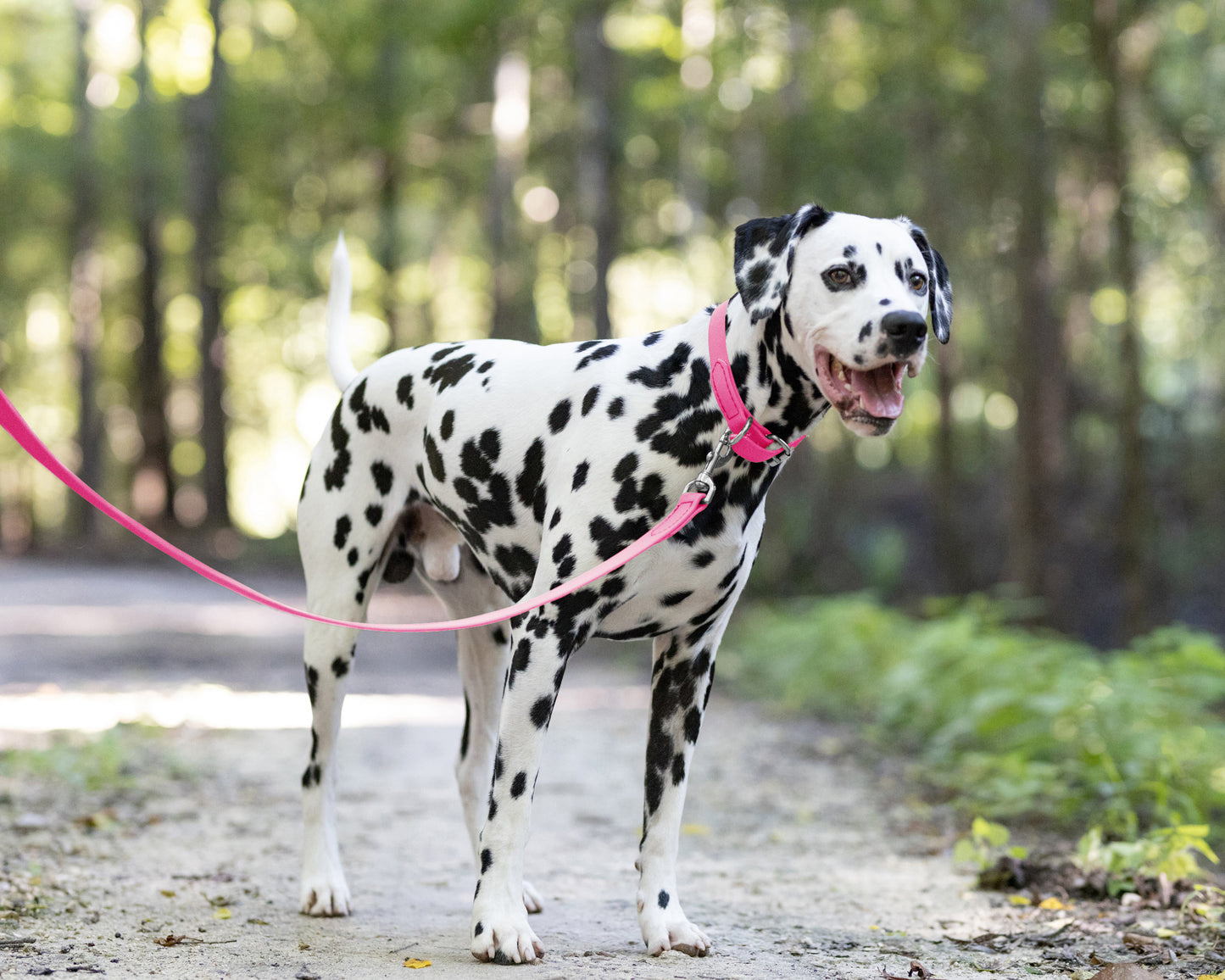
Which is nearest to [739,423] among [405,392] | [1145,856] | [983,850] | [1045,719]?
[405,392]

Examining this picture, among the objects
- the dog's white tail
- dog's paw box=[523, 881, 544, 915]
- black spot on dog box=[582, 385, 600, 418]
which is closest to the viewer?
black spot on dog box=[582, 385, 600, 418]

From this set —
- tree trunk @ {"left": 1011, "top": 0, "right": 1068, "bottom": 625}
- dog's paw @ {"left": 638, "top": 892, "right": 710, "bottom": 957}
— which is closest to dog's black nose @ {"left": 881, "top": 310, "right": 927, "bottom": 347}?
dog's paw @ {"left": 638, "top": 892, "right": 710, "bottom": 957}

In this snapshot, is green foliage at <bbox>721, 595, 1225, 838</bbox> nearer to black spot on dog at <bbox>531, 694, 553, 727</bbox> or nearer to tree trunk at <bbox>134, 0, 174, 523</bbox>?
black spot on dog at <bbox>531, 694, 553, 727</bbox>

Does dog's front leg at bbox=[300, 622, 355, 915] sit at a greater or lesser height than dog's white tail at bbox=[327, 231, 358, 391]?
lesser

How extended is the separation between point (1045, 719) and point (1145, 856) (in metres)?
2.34

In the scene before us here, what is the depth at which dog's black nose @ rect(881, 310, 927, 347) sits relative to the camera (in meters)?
3.46

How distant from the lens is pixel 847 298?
363cm

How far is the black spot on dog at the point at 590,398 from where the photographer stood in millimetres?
4137

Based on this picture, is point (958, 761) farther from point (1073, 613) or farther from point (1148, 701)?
point (1073, 613)

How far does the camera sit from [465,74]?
86.7ft

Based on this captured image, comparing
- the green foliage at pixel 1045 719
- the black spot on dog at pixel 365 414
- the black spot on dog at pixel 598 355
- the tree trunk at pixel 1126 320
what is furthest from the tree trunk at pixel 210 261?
the black spot on dog at pixel 598 355

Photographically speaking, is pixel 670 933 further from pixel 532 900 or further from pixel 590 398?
pixel 590 398

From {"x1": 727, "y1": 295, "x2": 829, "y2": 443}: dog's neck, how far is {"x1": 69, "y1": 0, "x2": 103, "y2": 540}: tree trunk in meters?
25.9

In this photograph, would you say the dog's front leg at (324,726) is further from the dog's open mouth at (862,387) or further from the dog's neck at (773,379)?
the dog's open mouth at (862,387)
